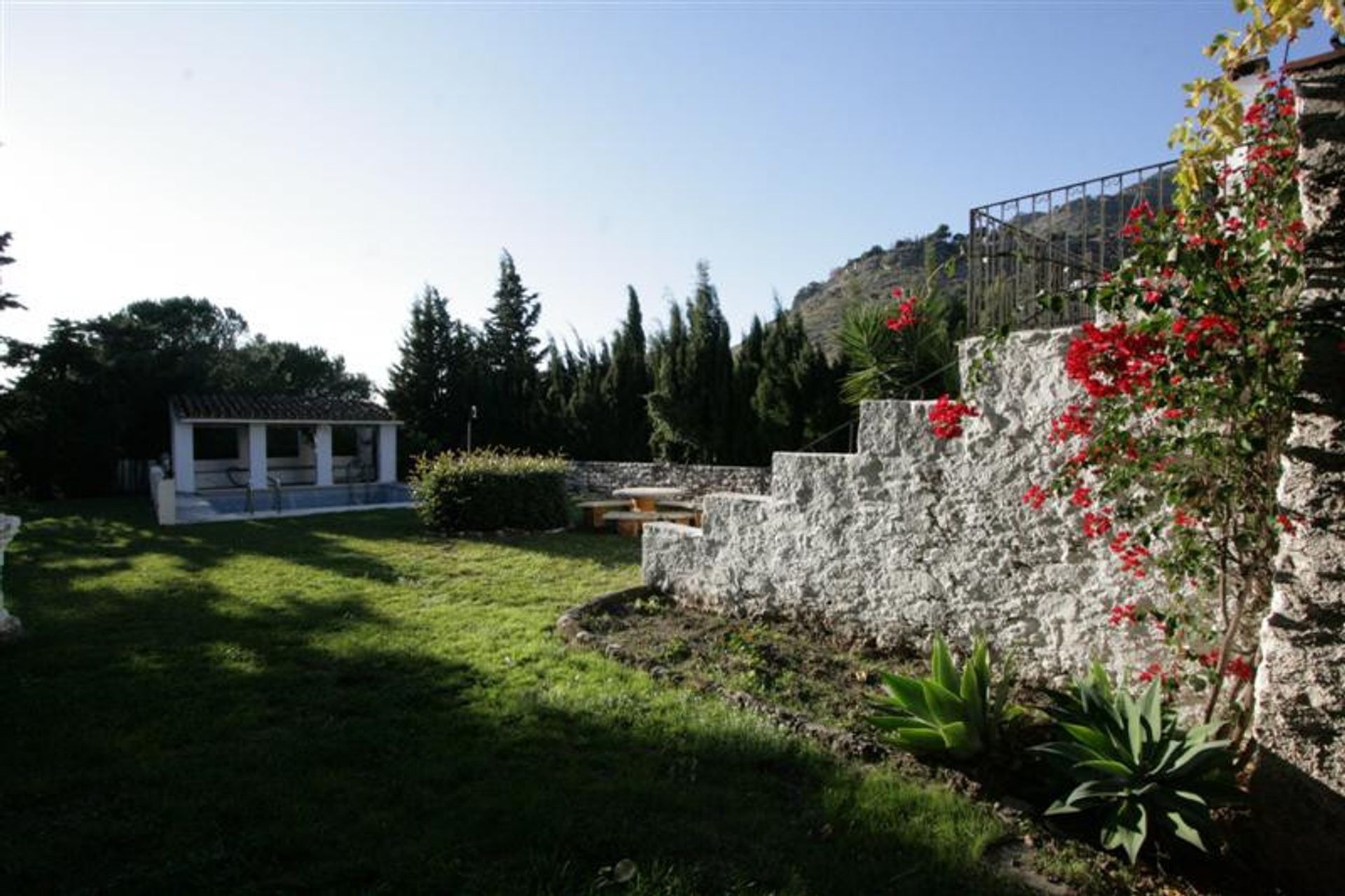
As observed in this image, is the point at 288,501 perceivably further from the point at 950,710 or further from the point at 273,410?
the point at 950,710

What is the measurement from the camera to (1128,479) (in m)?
3.48

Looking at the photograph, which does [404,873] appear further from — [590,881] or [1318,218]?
[1318,218]

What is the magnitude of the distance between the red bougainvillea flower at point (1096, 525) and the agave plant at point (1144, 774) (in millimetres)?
893

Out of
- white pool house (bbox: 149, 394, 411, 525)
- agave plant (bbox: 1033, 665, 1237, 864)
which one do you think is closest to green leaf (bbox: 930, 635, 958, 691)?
agave plant (bbox: 1033, 665, 1237, 864)

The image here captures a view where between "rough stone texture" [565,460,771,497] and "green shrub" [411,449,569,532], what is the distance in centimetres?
156

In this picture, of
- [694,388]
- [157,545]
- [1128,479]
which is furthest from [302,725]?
[694,388]

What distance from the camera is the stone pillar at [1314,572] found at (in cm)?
282

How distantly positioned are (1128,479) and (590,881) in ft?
9.80

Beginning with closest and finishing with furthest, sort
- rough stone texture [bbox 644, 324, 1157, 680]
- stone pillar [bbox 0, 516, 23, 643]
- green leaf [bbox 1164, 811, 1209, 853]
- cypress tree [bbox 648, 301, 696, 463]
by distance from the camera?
green leaf [bbox 1164, 811, 1209, 853] → rough stone texture [bbox 644, 324, 1157, 680] → stone pillar [bbox 0, 516, 23, 643] → cypress tree [bbox 648, 301, 696, 463]

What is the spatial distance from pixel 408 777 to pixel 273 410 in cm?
2051

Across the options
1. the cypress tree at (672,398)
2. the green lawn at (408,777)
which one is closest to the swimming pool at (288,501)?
the cypress tree at (672,398)

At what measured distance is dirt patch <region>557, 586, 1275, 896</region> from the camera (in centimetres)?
283

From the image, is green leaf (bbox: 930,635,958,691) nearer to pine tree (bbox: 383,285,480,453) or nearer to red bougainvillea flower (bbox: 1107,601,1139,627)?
red bougainvillea flower (bbox: 1107,601,1139,627)

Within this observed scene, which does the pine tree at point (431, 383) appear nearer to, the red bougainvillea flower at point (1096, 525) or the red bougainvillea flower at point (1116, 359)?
the red bougainvillea flower at point (1096, 525)
